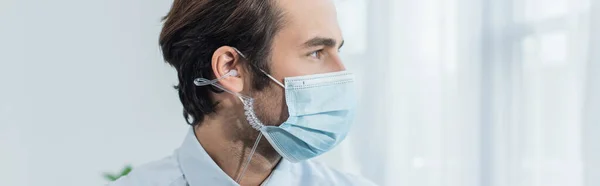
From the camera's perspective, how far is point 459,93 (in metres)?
2.14

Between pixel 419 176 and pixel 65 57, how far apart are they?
116cm

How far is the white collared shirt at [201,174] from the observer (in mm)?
1466

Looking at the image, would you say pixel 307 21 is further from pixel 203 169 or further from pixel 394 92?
pixel 394 92

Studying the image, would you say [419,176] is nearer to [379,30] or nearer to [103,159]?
[379,30]

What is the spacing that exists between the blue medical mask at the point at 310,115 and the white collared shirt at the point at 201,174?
2.8 inches

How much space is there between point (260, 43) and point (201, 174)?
29 centimetres

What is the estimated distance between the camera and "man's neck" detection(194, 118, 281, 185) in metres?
1.46

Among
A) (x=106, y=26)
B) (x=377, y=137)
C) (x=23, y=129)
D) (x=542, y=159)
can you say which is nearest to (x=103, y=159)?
(x=23, y=129)

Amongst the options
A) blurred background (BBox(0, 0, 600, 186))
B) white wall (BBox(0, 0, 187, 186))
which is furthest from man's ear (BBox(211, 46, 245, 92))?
white wall (BBox(0, 0, 187, 186))

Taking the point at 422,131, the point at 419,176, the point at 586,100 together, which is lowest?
the point at 419,176

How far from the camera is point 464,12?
2115 millimetres

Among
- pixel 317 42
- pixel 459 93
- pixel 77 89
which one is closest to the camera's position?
pixel 317 42

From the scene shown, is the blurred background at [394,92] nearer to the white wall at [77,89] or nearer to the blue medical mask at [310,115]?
the white wall at [77,89]

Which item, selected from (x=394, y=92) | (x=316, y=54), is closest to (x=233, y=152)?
(x=316, y=54)
